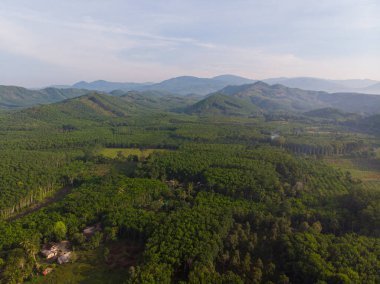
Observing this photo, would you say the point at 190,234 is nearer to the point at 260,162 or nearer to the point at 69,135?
the point at 260,162

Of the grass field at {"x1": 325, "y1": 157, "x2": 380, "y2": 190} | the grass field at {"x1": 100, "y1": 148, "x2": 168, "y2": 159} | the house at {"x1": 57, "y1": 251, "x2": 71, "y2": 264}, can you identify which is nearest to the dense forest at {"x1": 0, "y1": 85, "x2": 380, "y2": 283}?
the house at {"x1": 57, "y1": 251, "x2": 71, "y2": 264}

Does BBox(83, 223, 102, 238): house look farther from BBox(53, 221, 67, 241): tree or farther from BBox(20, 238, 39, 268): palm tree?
BBox(20, 238, 39, 268): palm tree

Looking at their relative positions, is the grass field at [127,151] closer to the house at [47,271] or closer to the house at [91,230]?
the house at [91,230]

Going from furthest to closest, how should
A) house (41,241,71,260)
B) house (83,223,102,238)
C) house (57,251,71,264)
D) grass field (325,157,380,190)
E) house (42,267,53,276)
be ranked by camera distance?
1. grass field (325,157,380,190)
2. house (83,223,102,238)
3. house (41,241,71,260)
4. house (57,251,71,264)
5. house (42,267,53,276)

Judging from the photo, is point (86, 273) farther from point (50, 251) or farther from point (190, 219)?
point (190, 219)

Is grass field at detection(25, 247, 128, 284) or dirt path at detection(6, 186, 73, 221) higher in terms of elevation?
dirt path at detection(6, 186, 73, 221)

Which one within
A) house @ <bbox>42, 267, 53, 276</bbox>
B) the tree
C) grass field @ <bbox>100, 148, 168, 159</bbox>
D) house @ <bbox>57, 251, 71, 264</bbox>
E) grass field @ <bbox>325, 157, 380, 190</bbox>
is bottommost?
house @ <bbox>42, 267, 53, 276</bbox>

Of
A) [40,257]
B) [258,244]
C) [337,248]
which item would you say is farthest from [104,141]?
[337,248]

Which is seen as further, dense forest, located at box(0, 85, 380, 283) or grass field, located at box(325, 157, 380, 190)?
grass field, located at box(325, 157, 380, 190)
